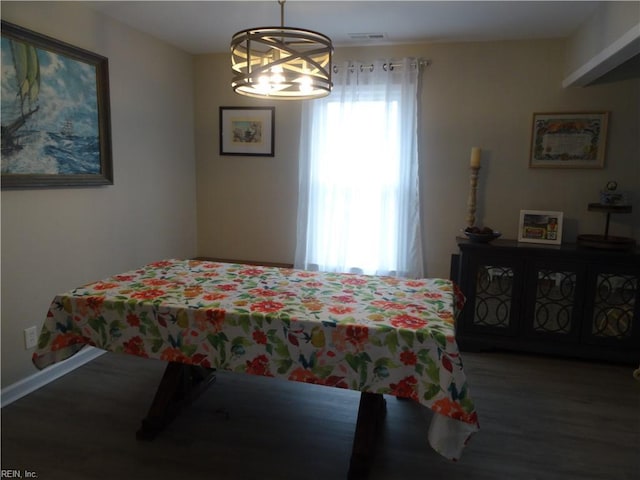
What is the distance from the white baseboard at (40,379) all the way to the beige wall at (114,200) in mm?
47

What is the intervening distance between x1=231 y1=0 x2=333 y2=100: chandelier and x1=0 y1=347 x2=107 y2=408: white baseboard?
1.98 m

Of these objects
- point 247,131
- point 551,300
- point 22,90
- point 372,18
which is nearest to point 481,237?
point 551,300

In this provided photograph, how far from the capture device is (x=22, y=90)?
2.22 metres

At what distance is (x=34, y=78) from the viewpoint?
7.47 ft

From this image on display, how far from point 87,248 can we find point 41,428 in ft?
3.58

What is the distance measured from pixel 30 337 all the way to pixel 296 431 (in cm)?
159

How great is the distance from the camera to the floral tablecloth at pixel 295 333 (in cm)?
152

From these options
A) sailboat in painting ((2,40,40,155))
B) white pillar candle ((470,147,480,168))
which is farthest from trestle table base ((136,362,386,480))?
white pillar candle ((470,147,480,168))

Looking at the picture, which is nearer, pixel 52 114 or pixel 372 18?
pixel 52 114

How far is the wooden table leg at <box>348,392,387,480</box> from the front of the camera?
70.7 inches

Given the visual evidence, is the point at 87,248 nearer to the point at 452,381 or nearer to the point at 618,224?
the point at 452,381

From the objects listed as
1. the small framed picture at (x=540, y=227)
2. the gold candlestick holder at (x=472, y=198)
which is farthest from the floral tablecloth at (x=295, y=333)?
the small framed picture at (x=540, y=227)

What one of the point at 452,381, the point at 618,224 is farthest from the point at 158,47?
the point at 618,224

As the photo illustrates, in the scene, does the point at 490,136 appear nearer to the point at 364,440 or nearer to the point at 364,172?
the point at 364,172
